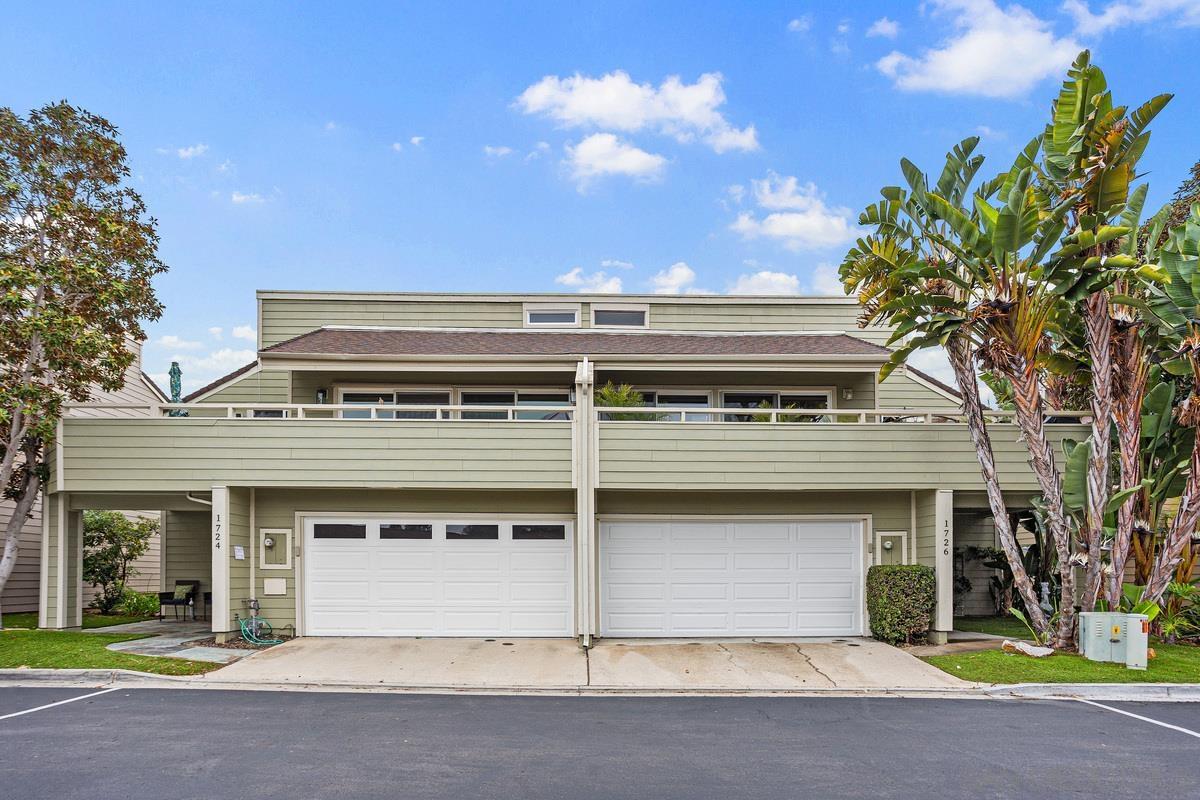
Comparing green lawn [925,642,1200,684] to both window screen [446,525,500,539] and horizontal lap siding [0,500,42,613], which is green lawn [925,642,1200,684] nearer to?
window screen [446,525,500,539]

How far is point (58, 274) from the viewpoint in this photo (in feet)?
46.0

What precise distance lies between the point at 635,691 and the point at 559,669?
153cm

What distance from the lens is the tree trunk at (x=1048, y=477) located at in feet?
43.7

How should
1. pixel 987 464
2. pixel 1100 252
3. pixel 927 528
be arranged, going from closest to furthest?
pixel 1100 252, pixel 987 464, pixel 927 528

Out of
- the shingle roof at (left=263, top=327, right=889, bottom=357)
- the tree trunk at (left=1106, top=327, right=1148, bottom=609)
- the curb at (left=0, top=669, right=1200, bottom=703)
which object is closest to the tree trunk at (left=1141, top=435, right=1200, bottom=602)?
the tree trunk at (left=1106, top=327, right=1148, bottom=609)

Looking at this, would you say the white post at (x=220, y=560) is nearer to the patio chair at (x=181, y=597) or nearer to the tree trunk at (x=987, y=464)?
the patio chair at (x=181, y=597)

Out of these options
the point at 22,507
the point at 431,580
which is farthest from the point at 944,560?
the point at 22,507

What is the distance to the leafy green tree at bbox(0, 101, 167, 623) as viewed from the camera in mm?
13906

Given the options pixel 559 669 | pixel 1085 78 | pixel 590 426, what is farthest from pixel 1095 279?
pixel 559 669

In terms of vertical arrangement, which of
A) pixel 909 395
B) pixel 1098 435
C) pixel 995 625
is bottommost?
pixel 995 625

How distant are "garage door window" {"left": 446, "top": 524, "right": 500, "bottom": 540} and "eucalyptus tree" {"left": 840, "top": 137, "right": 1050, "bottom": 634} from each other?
7.07 meters

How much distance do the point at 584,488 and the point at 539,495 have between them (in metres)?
1.39

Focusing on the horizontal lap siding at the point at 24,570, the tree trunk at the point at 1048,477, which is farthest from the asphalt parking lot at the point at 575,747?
the horizontal lap siding at the point at 24,570

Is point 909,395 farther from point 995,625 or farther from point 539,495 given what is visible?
point 539,495
